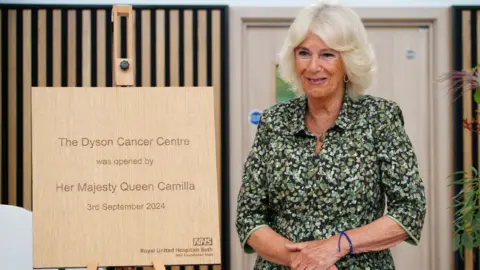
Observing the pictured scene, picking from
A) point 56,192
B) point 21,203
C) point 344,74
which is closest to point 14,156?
point 21,203

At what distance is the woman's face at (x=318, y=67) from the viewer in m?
2.09

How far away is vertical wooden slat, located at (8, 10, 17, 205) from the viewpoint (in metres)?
4.51

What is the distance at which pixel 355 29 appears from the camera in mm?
2082

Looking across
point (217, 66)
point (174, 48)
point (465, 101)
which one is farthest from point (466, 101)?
point (174, 48)

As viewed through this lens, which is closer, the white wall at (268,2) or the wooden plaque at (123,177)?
the wooden plaque at (123,177)

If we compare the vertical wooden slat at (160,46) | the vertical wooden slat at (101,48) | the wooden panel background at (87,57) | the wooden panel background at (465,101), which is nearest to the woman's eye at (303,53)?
the wooden panel background at (87,57)

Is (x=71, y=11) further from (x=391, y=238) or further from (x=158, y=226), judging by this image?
(x=391, y=238)

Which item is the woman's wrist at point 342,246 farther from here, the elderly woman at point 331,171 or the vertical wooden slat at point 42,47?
the vertical wooden slat at point 42,47

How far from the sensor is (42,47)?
453cm

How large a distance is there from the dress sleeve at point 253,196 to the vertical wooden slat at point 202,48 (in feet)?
7.99

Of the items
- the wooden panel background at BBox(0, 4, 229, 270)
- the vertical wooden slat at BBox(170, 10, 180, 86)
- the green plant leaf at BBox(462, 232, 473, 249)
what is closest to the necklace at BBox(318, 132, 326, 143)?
the green plant leaf at BBox(462, 232, 473, 249)

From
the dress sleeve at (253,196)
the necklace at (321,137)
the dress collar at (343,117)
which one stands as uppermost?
the dress collar at (343,117)

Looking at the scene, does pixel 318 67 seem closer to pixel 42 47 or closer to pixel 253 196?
pixel 253 196

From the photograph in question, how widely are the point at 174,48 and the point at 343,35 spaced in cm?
262
